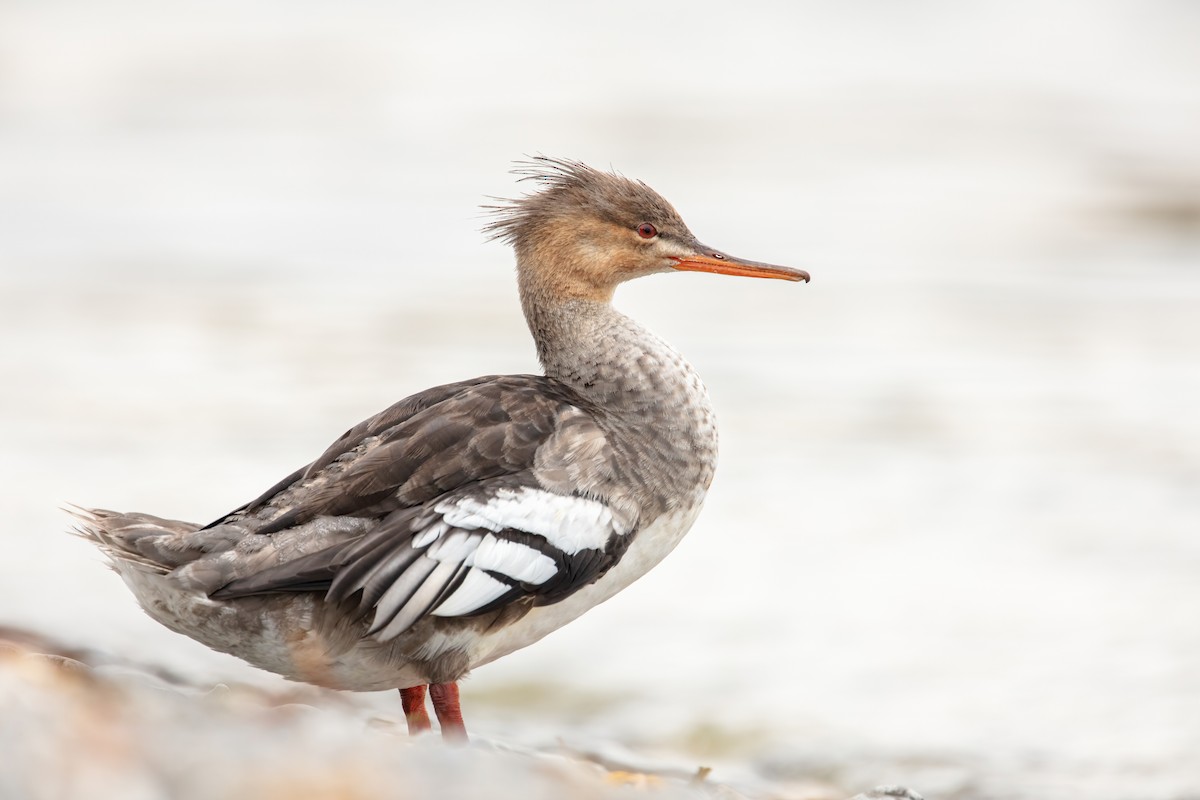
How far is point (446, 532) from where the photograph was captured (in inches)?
190

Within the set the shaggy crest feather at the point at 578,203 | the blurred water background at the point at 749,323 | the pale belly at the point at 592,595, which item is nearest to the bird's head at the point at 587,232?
the shaggy crest feather at the point at 578,203

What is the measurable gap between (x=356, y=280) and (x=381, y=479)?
11.7 meters

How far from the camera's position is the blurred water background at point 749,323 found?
7.70 meters

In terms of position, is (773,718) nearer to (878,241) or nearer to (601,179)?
(601,179)

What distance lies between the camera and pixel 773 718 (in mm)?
7277

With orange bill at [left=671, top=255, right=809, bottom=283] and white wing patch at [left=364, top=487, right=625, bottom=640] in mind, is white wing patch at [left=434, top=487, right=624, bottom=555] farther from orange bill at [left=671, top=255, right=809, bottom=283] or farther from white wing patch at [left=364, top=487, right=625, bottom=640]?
orange bill at [left=671, top=255, right=809, bottom=283]

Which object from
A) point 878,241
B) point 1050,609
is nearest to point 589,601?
point 1050,609

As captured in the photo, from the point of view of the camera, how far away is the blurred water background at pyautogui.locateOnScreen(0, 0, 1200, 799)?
7.70 meters

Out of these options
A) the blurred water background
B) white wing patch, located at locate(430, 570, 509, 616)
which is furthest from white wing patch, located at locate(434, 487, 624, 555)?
the blurred water background

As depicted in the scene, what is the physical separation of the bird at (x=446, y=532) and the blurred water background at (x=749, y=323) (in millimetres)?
2092

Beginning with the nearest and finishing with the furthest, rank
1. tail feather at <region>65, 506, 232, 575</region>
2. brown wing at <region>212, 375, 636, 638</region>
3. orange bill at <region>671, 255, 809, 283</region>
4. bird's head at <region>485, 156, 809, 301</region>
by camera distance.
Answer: brown wing at <region>212, 375, 636, 638</region>, tail feather at <region>65, 506, 232, 575</region>, bird's head at <region>485, 156, 809, 301</region>, orange bill at <region>671, 255, 809, 283</region>

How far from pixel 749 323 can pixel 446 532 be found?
396 inches

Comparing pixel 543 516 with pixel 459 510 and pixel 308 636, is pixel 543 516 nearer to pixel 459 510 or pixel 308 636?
pixel 459 510

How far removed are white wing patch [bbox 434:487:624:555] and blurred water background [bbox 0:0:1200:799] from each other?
2244 mm
